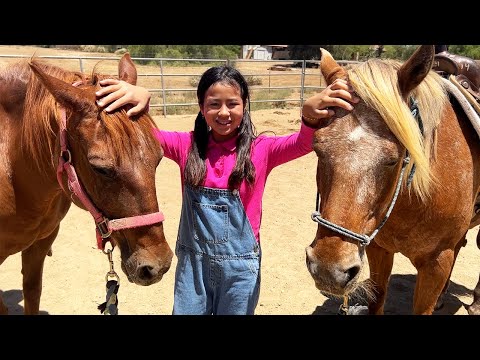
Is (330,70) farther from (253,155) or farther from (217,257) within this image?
(217,257)

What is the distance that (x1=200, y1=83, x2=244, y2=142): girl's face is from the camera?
5.74 feet

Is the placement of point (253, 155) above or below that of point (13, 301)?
above

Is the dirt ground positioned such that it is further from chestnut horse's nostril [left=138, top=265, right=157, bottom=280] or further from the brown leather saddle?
the brown leather saddle

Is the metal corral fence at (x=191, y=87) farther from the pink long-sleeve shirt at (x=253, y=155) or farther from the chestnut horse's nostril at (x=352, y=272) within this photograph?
the chestnut horse's nostril at (x=352, y=272)

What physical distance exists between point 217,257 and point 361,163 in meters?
0.80

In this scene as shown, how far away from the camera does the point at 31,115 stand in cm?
206

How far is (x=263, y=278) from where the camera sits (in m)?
3.77

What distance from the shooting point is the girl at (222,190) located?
1.77m

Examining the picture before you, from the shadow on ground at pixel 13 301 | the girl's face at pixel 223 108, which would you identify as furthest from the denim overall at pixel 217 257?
the shadow on ground at pixel 13 301

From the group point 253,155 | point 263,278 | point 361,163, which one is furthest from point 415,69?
point 263,278

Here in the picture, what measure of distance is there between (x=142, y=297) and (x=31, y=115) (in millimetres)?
2003
